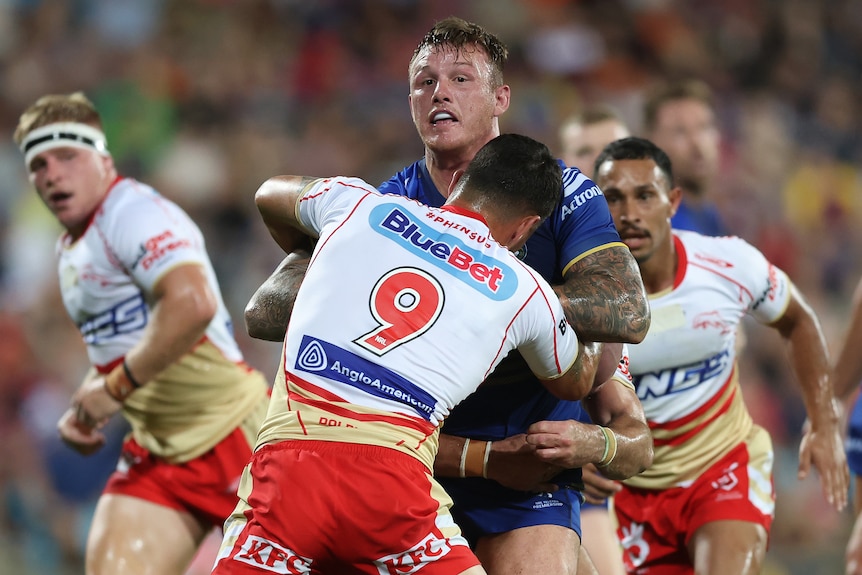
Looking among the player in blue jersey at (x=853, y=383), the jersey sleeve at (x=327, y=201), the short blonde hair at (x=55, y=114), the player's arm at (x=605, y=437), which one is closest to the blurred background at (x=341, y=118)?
the player in blue jersey at (x=853, y=383)

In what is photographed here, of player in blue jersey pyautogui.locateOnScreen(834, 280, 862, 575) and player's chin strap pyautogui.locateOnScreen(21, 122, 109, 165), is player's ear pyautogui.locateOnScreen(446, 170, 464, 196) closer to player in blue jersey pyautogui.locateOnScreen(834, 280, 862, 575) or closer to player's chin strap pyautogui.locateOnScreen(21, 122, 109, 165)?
player's chin strap pyautogui.locateOnScreen(21, 122, 109, 165)

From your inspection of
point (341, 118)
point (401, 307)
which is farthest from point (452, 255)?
point (341, 118)

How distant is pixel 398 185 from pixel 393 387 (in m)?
1.29

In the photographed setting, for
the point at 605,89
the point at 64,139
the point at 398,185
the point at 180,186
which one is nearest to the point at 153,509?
the point at 64,139

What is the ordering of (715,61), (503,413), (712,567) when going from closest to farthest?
1. (503,413)
2. (712,567)
3. (715,61)

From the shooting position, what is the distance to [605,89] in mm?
12602

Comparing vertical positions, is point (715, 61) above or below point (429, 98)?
above

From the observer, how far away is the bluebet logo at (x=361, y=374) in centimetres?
347

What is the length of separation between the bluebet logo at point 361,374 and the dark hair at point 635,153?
7.61 ft

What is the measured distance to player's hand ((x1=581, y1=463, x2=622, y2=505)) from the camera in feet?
16.5

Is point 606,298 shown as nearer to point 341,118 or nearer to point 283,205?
point 283,205

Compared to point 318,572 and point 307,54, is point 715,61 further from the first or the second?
point 318,572

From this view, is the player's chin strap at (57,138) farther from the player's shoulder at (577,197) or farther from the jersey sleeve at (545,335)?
the jersey sleeve at (545,335)

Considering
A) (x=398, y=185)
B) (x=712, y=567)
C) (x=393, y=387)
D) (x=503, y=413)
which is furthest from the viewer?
(x=712, y=567)
